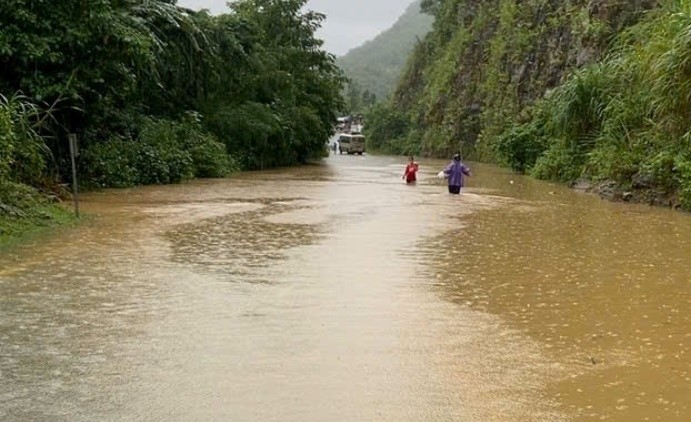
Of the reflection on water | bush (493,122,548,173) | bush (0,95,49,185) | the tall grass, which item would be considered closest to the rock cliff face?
bush (493,122,548,173)

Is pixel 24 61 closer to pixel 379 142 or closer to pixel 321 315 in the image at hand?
pixel 321 315

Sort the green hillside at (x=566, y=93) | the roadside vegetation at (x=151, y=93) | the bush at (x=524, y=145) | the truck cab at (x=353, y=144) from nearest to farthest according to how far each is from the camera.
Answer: the roadside vegetation at (x=151, y=93) < the green hillside at (x=566, y=93) < the bush at (x=524, y=145) < the truck cab at (x=353, y=144)

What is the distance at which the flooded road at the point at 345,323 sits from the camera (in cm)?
511

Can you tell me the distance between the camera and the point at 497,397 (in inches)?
204

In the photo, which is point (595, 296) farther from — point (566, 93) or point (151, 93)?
point (151, 93)

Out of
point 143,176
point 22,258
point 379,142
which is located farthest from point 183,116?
point 379,142

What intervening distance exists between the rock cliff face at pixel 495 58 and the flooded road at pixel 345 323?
21888 millimetres

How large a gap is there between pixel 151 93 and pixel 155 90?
362mm

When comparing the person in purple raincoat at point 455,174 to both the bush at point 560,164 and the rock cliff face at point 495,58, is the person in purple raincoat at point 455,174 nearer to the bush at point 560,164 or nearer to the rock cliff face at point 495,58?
the bush at point 560,164

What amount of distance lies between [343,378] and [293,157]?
125 feet

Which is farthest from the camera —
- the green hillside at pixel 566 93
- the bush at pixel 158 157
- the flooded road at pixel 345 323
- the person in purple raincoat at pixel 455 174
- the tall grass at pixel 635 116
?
the bush at pixel 158 157

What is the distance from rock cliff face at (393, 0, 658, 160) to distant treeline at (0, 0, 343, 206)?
39.3 ft

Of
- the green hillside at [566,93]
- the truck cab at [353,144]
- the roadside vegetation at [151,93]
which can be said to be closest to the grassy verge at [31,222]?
the roadside vegetation at [151,93]

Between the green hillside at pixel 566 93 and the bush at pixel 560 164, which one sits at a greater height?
the green hillside at pixel 566 93
